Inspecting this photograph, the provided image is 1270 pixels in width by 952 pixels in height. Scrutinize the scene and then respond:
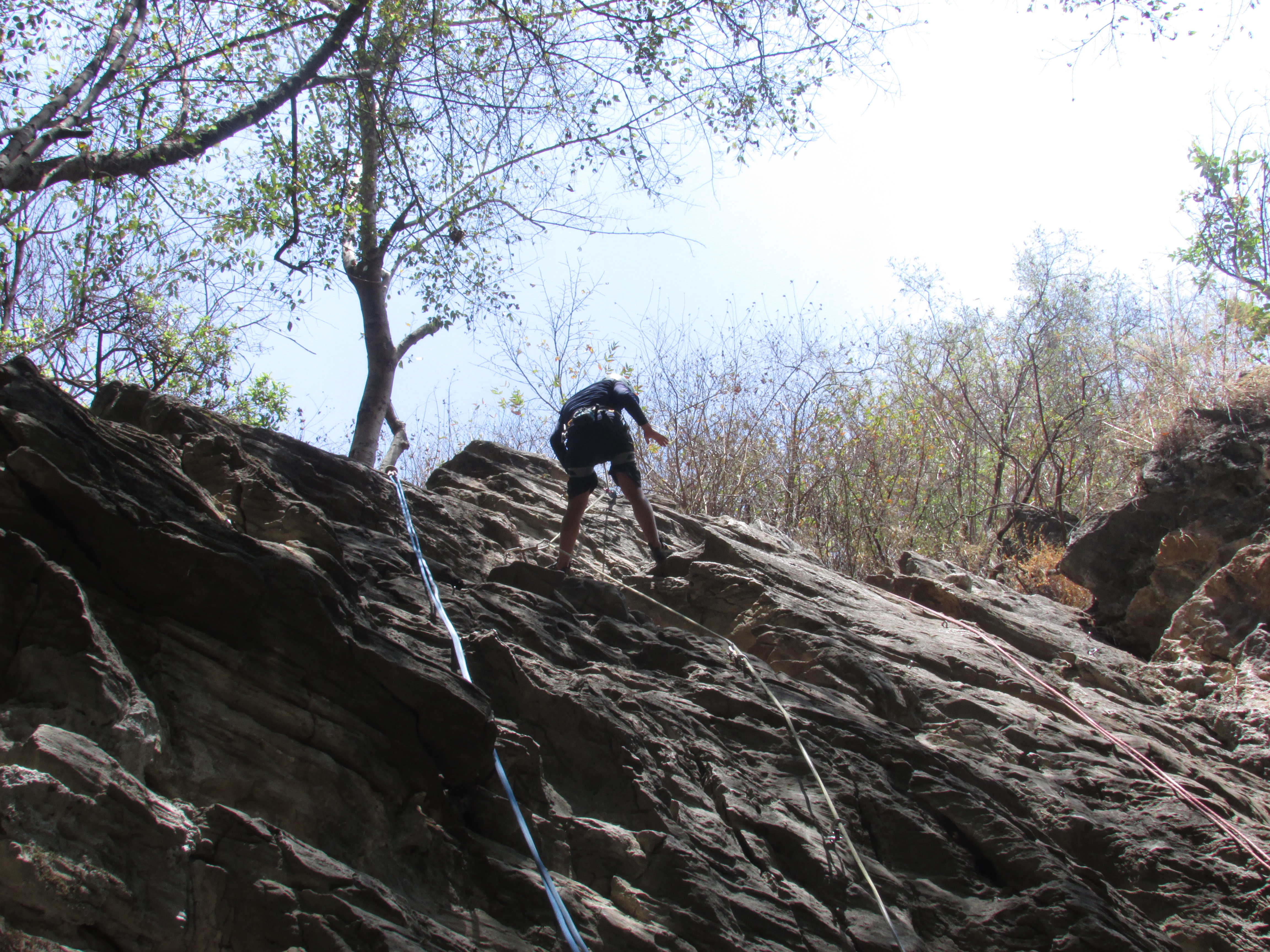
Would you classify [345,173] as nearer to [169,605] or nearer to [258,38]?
[258,38]

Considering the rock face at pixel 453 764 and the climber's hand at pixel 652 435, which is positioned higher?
the climber's hand at pixel 652 435

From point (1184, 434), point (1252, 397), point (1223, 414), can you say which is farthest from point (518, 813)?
point (1252, 397)

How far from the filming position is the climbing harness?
4.45m

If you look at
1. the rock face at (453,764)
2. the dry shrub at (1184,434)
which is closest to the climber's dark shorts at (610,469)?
the rock face at (453,764)

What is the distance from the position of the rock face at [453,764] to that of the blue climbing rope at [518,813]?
0.20 ft

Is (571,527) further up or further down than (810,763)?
further up

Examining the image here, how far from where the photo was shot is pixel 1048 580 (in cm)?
1007

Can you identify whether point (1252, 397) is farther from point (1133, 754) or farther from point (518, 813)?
point (518, 813)

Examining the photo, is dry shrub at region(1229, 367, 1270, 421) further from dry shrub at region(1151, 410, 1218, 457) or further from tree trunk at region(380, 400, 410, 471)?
tree trunk at region(380, 400, 410, 471)

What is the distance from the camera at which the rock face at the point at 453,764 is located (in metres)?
2.50

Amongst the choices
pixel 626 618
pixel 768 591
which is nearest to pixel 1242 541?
pixel 768 591

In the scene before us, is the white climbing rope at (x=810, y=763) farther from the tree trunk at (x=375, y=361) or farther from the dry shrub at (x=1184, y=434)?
the tree trunk at (x=375, y=361)

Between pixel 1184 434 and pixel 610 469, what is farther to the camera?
pixel 1184 434

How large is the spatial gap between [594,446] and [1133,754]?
420cm
